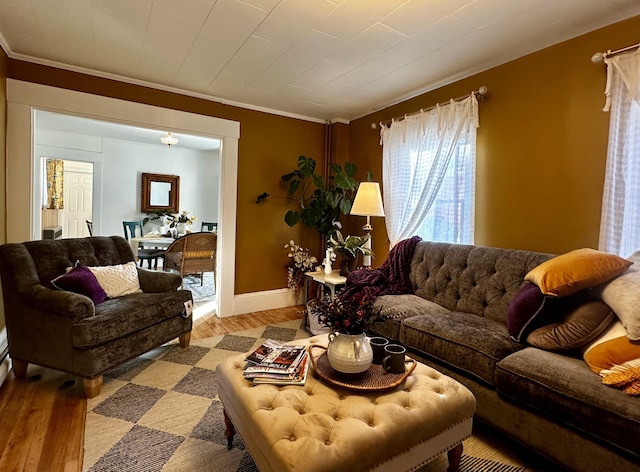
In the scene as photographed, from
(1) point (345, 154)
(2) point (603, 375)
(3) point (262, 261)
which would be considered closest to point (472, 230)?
(2) point (603, 375)

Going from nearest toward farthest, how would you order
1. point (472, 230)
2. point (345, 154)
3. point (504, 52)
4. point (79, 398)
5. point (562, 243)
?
1. point (79, 398)
2. point (562, 243)
3. point (504, 52)
4. point (472, 230)
5. point (345, 154)

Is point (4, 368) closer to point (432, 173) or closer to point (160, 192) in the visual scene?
point (432, 173)

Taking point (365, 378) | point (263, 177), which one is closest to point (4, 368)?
point (365, 378)

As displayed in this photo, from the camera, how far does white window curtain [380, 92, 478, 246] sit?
2875 millimetres

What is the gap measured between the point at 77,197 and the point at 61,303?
5728 millimetres

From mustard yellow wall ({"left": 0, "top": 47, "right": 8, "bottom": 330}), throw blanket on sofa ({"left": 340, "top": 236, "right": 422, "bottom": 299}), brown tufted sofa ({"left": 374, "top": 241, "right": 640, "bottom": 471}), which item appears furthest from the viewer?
throw blanket on sofa ({"left": 340, "top": 236, "right": 422, "bottom": 299})

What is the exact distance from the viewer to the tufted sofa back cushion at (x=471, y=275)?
2264 mm

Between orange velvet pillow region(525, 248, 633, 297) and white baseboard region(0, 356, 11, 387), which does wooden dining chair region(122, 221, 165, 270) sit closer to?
white baseboard region(0, 356, 11, 387)

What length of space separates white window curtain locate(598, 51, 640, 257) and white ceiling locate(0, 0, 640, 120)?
263 mm

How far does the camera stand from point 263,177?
155 inches

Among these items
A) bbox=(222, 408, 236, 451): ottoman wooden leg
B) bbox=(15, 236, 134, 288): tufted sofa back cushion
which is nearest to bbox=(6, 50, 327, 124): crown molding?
bbox=(15, 236, 134, 288): tufted sofa back cushion

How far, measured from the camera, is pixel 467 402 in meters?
1.43

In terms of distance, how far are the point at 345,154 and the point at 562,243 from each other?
2670mm

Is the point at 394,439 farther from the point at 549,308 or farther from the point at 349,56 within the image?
the point at 349,56
